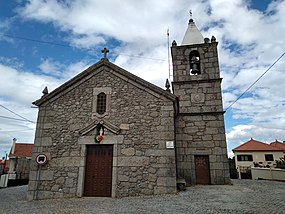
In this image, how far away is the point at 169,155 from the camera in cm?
862

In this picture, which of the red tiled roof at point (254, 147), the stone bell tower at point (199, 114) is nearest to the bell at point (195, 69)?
the stone bell tower at point (199, 114)

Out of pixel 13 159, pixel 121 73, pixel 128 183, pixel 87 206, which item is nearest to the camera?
pixel 87 206

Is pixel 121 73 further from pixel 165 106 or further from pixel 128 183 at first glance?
pixel 128 183

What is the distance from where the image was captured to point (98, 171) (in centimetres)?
900

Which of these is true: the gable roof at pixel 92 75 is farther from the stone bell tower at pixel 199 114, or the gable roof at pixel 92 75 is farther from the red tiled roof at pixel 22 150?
the red tiled roof at pixel 22 150

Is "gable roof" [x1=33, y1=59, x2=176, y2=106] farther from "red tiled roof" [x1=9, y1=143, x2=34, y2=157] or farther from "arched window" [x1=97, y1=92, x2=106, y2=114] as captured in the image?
"red tiled roof" [x1=9, y1=143, x2=34, y2=157]

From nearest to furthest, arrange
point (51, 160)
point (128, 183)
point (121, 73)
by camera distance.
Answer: point (128, 183), point (51, 160), point (121, 73)

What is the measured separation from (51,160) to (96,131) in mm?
2380

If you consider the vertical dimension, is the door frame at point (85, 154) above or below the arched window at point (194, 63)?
below

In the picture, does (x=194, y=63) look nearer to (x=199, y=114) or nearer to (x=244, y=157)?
(x=199, y=114)

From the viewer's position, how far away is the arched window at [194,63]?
13261mm

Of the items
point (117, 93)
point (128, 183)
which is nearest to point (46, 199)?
point (128, 183)

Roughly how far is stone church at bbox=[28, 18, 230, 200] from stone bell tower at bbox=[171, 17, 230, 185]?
119 millimetres

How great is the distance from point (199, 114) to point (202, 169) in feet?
10.3
